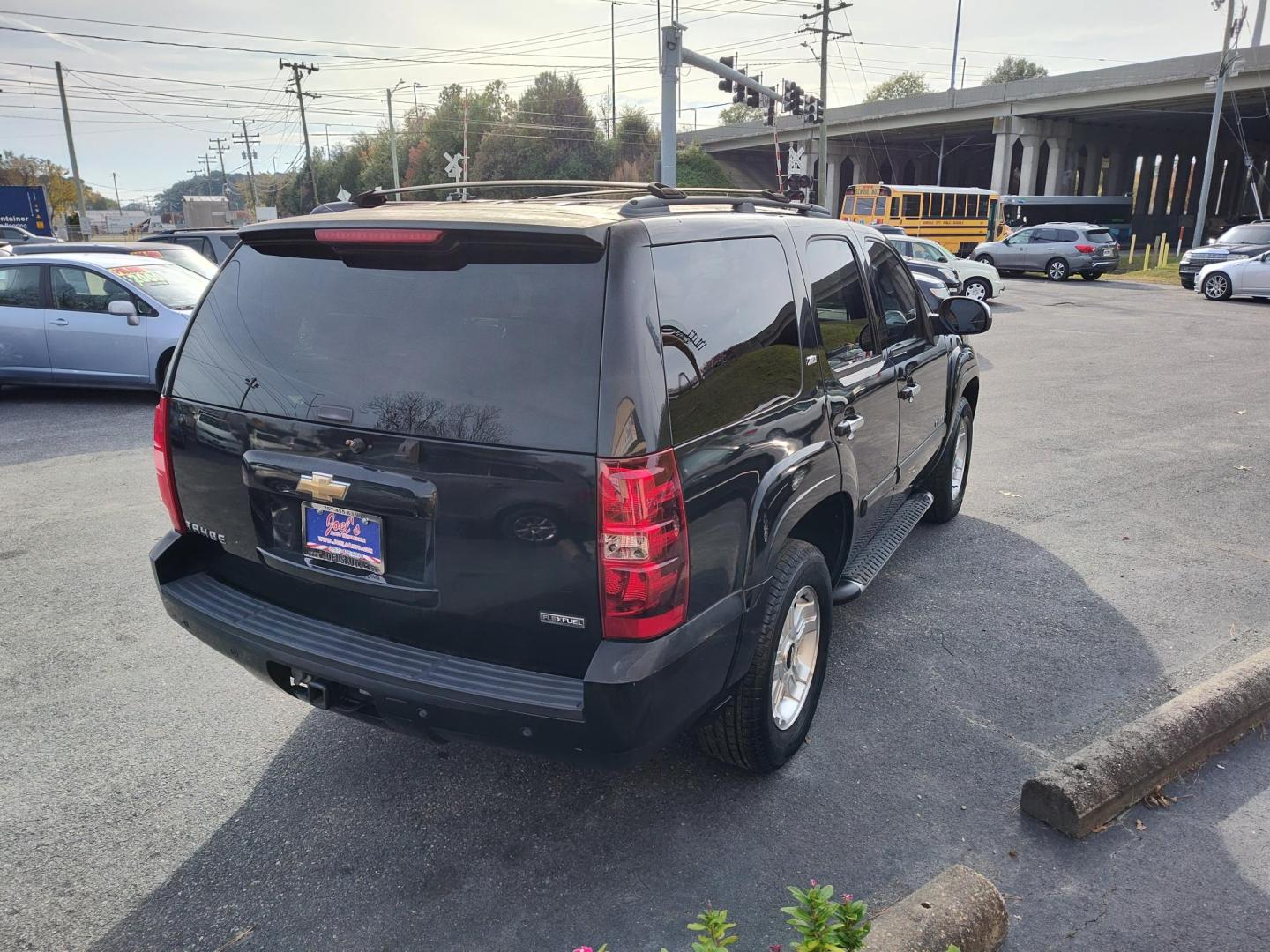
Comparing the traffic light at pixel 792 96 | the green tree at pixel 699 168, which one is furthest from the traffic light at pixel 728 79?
the green tree at pixel 699 168

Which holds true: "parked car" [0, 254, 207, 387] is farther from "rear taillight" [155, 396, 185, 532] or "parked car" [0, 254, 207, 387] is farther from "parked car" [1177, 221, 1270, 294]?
"parked car" [1177, 221, 1270, 294]

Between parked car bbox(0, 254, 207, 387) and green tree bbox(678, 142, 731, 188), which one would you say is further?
green tree bbox(678, 142, 731, 188)

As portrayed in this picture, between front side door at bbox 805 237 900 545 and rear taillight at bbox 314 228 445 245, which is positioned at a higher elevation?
rear taillight at bbox 314 228 445 245

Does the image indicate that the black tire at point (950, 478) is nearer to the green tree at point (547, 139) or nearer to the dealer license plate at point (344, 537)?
the dealer license plate at point (344, 537)

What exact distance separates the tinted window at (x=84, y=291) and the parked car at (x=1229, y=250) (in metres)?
25.8

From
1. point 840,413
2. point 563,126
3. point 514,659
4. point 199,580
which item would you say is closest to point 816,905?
point 514,659

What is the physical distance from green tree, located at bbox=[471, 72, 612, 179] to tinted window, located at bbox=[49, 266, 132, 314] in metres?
61.1

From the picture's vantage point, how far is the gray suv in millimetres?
28875

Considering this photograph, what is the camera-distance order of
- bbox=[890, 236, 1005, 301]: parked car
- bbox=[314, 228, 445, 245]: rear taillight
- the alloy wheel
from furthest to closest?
bbox=[890, 236, 1005, 301]: parked car < the alloy wheel < bbox=[314, 228, 445, 245]: rear taillight

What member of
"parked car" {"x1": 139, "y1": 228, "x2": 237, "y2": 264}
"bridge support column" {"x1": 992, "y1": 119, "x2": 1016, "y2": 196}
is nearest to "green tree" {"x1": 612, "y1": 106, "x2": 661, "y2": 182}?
"bridge support column" {"x1": 992, "y1": 119, "x2": 1016, "y2": 196}

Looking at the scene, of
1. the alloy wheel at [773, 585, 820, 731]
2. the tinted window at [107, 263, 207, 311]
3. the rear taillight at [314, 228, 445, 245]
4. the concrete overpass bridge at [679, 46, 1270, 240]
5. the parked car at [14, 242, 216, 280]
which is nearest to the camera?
the rear taillight at [314, 228, 445, 245]

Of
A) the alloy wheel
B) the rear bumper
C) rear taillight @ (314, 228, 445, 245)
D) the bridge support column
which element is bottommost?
the alloy wheel

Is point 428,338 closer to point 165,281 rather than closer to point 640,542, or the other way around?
point 640,542

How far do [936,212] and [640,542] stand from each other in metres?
37.4
